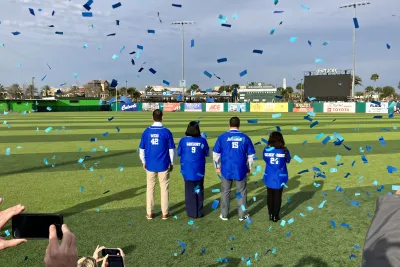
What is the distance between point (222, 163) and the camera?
19.8ft

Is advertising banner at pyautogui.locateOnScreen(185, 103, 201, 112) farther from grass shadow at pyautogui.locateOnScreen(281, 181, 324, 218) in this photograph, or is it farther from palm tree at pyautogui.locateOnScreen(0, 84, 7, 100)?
palm tree at pyautogui.locateOnScreen(0, 84, 7, 100)

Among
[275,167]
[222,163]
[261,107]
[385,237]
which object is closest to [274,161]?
[275,167]

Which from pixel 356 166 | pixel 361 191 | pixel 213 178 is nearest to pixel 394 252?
pixel 361 191

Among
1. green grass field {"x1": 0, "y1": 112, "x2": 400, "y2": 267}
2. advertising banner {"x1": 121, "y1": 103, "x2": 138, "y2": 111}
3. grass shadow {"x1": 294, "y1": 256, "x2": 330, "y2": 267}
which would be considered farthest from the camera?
advertising banner {"x1": 121, "y1": 103, "x2": 138, "y2": 111}

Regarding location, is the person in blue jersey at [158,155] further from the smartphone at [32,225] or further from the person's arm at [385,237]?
the person's arm at [385,237]

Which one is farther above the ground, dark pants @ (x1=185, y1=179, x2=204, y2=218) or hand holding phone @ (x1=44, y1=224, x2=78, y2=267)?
hand holding phone @ (x1=44, y1=224, x2=78, y2=267)

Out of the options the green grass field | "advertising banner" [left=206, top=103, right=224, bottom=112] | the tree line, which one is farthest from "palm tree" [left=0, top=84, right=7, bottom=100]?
the green grass field

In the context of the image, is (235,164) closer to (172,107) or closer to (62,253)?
(62,253)

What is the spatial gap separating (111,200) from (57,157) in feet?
19.7

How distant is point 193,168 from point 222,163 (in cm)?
53

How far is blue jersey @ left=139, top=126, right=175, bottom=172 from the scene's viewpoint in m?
6.02

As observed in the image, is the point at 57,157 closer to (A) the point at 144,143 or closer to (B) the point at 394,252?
(A) the point at 144,143

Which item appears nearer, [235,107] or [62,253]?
[62,253]

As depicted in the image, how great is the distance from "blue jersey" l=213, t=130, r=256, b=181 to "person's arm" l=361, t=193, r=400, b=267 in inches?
180
